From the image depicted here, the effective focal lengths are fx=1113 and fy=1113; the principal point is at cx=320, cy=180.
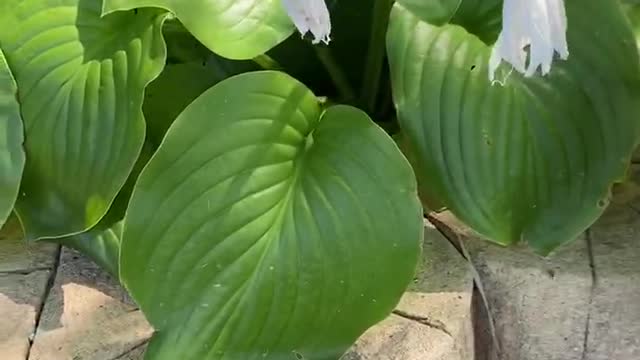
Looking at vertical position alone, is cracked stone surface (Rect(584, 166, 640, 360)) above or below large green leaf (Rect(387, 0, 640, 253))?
below

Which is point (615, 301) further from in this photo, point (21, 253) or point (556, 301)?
point (21, 253)

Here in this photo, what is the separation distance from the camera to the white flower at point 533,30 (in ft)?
2.22

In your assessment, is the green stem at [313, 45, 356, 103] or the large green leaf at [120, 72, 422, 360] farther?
the green stem at [313, 45, 356, 103]

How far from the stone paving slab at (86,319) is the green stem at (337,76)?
31 centimetres

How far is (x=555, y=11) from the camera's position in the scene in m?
0.68

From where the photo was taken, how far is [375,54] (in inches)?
44.6

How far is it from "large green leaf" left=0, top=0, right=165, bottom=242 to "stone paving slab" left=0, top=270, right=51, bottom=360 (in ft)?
0.33

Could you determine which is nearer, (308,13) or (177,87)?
(308,13)

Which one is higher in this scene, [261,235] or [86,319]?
[261,235]

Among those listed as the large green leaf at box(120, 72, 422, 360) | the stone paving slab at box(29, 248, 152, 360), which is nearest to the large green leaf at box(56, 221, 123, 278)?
the stone paving slab at box(29, 248, 152, 360)

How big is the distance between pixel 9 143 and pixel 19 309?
172mm

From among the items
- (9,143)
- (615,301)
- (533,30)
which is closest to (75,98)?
(9,143)

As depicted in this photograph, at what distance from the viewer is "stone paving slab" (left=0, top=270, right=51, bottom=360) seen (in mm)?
1044

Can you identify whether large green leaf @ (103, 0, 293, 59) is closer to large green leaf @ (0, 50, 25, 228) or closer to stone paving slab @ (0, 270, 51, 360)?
large green leaf @ (0, 50, 25, 228)
